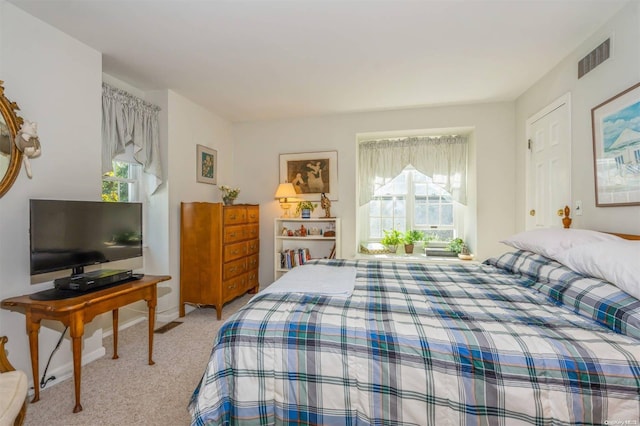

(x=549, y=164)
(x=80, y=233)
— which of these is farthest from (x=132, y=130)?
(x=549, y=164)

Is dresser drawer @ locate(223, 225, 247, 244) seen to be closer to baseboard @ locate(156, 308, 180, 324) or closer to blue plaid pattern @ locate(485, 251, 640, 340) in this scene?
baseboard @ locate(156, 308, 180, 324)

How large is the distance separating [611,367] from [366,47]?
2385mm

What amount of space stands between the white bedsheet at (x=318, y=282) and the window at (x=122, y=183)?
7.18 feet

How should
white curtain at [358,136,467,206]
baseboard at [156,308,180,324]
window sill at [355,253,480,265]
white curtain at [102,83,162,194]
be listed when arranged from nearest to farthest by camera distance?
white curtain at [102,83,162,194]
baseboard at [156,308,180,324]
window sill at [355,253,480,265]
white curtain at [358,136,467,206]

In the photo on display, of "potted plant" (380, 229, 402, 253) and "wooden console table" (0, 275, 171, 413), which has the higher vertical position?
"potted plant" (380, 229, 402, 253)

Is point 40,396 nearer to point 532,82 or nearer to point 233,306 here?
point 233,306

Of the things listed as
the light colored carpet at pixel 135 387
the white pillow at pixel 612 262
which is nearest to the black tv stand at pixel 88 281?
the light colored carpet at pixel 135 387

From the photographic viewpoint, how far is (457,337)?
43.2 inches

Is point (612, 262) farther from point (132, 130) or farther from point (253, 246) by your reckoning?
point (132, 130)

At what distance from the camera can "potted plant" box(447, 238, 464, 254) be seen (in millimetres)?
3820

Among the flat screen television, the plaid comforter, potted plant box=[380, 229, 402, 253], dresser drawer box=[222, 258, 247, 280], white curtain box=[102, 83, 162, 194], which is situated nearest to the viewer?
the plaid comforter

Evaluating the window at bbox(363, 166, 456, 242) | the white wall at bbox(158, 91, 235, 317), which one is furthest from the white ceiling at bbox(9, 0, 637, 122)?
the window at bbox(363, 166, 456, 242)

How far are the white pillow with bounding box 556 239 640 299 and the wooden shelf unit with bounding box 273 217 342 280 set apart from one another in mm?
2531

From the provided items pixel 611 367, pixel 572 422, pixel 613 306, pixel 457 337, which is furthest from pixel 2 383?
pixel 613 306
